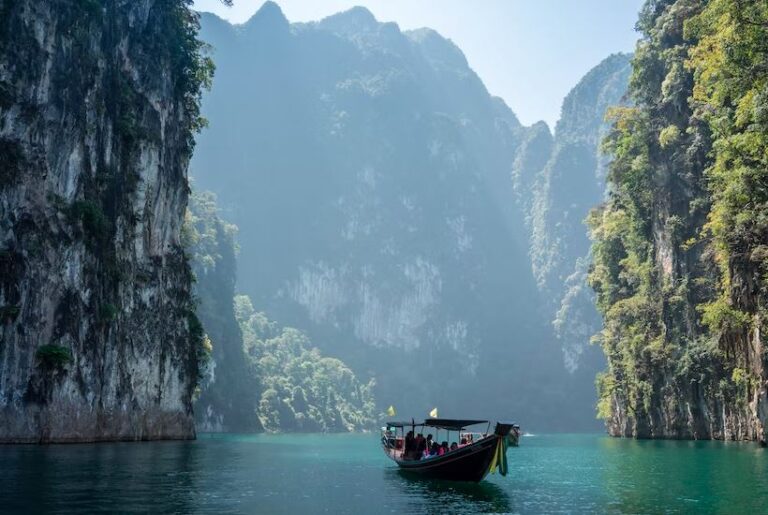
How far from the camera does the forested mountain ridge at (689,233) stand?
107 feet

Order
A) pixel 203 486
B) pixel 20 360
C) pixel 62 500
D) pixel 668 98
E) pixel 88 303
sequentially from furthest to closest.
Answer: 1. pixel 668 98
2. pixel 88 303
3. pixel 20 360
4. pixel 203 486
5. pixel 62 500

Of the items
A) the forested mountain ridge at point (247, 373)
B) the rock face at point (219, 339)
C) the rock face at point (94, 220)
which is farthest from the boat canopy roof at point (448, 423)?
the rock face at point (219, 339)

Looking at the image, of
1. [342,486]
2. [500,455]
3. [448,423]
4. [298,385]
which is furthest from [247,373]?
[500,455]

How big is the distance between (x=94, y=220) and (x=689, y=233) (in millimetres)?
43742

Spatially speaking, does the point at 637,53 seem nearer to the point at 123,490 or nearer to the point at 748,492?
the point at 748,492

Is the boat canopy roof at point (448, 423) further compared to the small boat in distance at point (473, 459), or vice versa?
the boat canopy roof at point (448, 423)

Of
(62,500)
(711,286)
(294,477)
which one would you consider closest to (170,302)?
(294,477)

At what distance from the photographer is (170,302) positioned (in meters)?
54.8

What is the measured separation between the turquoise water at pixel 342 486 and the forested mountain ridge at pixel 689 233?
29.2 feet

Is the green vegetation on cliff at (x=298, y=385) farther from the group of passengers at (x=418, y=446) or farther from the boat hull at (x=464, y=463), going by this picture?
the boat hull at (x=464, y=463)

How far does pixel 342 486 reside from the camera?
25703 millimetres

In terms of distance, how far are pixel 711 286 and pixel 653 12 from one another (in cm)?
2830

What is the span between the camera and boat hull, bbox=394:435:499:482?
85.7 feet

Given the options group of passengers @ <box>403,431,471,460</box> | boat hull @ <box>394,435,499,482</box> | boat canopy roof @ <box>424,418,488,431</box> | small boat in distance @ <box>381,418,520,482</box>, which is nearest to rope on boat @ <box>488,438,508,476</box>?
small boat in distance @ <box>381,418,520,482</box>
